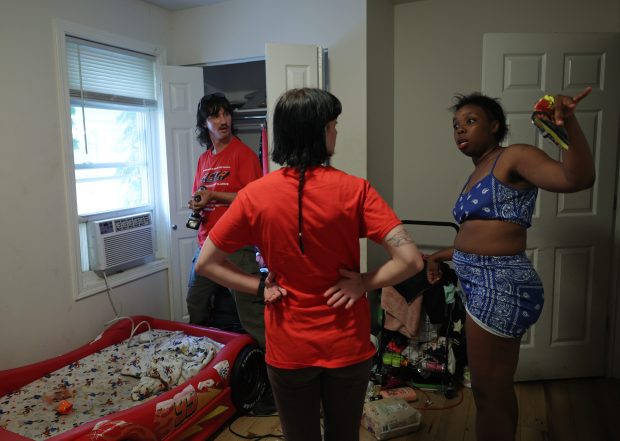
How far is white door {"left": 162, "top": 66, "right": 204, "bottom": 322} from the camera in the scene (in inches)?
137

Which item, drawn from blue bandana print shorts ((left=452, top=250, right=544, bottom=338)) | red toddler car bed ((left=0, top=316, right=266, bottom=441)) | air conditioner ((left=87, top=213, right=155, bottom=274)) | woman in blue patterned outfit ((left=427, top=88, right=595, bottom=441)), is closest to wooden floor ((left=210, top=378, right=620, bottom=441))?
red toddler car bed ((left=0, top=316, right=266, bottom=441))

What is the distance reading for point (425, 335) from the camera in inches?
113

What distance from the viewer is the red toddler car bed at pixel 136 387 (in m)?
2.09

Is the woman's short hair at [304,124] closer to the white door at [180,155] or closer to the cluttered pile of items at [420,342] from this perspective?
the cluttered pile of items at [420,342]

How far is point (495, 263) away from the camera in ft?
5.82

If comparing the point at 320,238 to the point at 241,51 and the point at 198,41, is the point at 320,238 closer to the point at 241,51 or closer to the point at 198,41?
the point at 241,51

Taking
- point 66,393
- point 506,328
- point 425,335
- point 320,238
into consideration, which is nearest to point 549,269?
point 425,335

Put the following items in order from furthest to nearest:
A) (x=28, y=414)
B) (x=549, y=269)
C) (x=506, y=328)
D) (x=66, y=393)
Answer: (x=549, y=269) < (x=66, y=393) < (x=28, y=414) < (x=506, y=328)

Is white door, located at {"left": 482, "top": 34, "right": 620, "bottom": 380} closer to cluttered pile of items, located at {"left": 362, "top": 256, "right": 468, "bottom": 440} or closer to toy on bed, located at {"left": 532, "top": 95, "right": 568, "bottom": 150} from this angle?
cluttered pile of items, located at {"left": 362, "top": 256, "right": 468, "bottom": 440}

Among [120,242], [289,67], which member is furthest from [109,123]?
[289,67]

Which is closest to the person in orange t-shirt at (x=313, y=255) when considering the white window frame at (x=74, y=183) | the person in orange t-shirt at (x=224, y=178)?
the person in orange t-shirt at (x=224, y=178)

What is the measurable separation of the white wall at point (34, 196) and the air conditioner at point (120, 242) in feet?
Result: 0.82

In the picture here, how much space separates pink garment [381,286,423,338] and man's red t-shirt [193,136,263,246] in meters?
1.07

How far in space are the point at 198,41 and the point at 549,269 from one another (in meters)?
2.88
